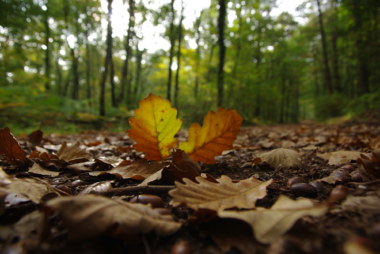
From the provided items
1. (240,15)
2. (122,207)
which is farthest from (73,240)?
(240,15)

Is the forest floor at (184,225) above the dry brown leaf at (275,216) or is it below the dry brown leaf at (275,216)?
below

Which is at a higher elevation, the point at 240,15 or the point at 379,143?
the point at 240,15

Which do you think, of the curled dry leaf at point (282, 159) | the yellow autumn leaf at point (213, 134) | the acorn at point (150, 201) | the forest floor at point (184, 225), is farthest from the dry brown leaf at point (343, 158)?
the acorn at point (150, 201)

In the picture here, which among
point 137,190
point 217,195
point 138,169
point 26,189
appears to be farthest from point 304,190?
point 26,189

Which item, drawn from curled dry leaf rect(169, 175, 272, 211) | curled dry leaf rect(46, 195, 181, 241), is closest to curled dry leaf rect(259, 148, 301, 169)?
curled dry leaf rect(169, 175, 272, 211)

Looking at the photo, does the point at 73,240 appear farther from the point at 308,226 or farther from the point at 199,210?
the point at 308,226

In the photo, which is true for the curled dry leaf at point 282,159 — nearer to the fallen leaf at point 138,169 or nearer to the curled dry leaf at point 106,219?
the fallen leaf at point 138,169

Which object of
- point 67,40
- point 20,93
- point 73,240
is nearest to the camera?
point 73,240
